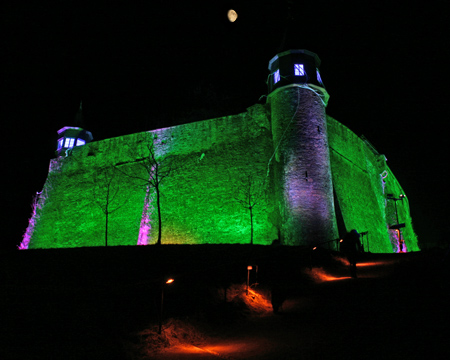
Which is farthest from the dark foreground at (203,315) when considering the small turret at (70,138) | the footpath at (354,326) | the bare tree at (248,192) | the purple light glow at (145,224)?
the small turret at (70,138)

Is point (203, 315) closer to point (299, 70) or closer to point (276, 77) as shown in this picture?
point (276, 77)

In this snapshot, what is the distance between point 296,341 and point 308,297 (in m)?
3.08

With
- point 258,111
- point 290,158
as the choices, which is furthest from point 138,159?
point 290,158

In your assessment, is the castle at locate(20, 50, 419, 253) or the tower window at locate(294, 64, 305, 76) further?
the tower window at locate(294, 64, 305, 76)

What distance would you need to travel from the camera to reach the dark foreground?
515 cm

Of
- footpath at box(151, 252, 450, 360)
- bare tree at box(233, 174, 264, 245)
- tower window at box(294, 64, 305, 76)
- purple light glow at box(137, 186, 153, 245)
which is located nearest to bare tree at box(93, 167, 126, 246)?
purple light glow at box(137, 186, 153, 245)

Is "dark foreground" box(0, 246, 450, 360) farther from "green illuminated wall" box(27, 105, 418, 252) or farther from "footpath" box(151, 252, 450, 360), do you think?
"green illuminated wall" box(27, 105, 418, 252)

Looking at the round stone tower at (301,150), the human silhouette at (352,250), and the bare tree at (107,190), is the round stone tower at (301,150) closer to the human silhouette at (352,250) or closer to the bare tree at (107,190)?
the human silhouette at (352,250)

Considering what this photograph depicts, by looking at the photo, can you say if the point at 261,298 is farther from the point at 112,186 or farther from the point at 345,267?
the point at 112,186

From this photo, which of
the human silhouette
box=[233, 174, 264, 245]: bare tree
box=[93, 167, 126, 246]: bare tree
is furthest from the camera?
box=[93, 167, 126, 246]: bare tree

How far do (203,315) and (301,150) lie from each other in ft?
37.9

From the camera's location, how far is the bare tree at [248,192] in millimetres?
18422

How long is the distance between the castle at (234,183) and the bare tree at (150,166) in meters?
0.07

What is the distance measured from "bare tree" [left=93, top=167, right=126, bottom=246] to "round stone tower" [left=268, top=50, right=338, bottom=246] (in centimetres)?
1109
